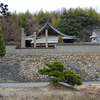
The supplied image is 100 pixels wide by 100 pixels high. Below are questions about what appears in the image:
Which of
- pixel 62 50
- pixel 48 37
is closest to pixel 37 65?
pixel 62 50

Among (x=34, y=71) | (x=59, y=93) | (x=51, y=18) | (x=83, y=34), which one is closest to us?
(x=59, y=93)

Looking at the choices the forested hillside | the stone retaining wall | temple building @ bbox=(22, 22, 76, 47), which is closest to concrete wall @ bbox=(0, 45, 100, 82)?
the stone retaining wall

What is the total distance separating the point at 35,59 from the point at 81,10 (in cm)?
2752

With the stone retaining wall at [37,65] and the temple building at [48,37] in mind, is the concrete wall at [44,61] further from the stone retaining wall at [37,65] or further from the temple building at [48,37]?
the temple building at [48,37]

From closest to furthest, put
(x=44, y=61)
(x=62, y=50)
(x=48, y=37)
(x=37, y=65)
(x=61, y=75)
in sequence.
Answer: (x=61, y=75) → (x=37, y=65) → (x=44, y=61) → (x=62, y=50) → (x=48, y=37)

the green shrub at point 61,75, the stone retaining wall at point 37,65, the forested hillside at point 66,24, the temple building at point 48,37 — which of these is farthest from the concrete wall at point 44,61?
the forested hillside at point 66,24

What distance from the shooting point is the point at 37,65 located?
14523 millimetres

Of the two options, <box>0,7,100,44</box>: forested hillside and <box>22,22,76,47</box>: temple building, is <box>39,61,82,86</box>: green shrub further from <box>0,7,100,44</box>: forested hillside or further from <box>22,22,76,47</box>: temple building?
<box>0,7,100,44</box>: forested hillside

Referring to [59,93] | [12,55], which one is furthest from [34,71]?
[59,93]

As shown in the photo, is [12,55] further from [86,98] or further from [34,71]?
[86,98]

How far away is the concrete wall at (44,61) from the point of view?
1405 cm

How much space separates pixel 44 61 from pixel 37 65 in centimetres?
64

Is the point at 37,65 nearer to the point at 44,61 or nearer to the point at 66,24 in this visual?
the point at 44,61

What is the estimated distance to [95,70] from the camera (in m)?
14.5
